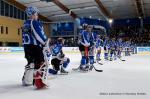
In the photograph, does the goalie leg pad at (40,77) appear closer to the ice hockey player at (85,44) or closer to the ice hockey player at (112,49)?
the ice hockey player at (85,44)

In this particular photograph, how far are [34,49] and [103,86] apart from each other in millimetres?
1356

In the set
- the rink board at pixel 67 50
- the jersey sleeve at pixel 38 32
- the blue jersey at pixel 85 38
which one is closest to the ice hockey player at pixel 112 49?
the blue jersey at pixel 85 38

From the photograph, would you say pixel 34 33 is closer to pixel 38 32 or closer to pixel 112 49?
pixel 38 32

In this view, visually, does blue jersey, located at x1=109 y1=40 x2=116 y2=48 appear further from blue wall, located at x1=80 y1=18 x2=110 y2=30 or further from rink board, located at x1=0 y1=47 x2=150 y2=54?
blue wall, located at x1=80 y1=18 x2=110 y2=30

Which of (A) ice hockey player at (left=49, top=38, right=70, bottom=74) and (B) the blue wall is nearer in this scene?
(A) ice hockey player at (left=49, top=38, right=70, bottom=74)

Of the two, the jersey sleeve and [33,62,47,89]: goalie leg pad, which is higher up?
the jersey sleeve

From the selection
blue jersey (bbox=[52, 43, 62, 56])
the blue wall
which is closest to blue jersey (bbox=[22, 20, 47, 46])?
blue jersey (bbox=[52, 43, 62, 56])

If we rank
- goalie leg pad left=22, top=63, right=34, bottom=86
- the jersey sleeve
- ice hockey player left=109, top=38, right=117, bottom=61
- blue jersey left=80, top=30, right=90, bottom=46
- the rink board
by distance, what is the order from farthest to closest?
the rink board < ice hockey player left=109, top=38, right=117, bottom=61 < blue jersey left=80, top=30, right=90, bottom=46 < goalie leg pad left=22, top=63, right=34, bottom=86 < the jersey sleeve

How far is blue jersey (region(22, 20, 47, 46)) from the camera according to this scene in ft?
15.9

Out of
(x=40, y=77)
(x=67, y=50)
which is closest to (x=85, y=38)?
(x=40, y=77)

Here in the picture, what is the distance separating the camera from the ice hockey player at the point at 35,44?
15.9ft

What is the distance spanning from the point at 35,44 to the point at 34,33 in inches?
7.6

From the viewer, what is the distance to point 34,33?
486 cm

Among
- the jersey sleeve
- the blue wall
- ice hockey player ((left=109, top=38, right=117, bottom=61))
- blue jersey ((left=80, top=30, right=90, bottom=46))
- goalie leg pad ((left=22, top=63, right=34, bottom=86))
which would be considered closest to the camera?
the jersey sleeve
